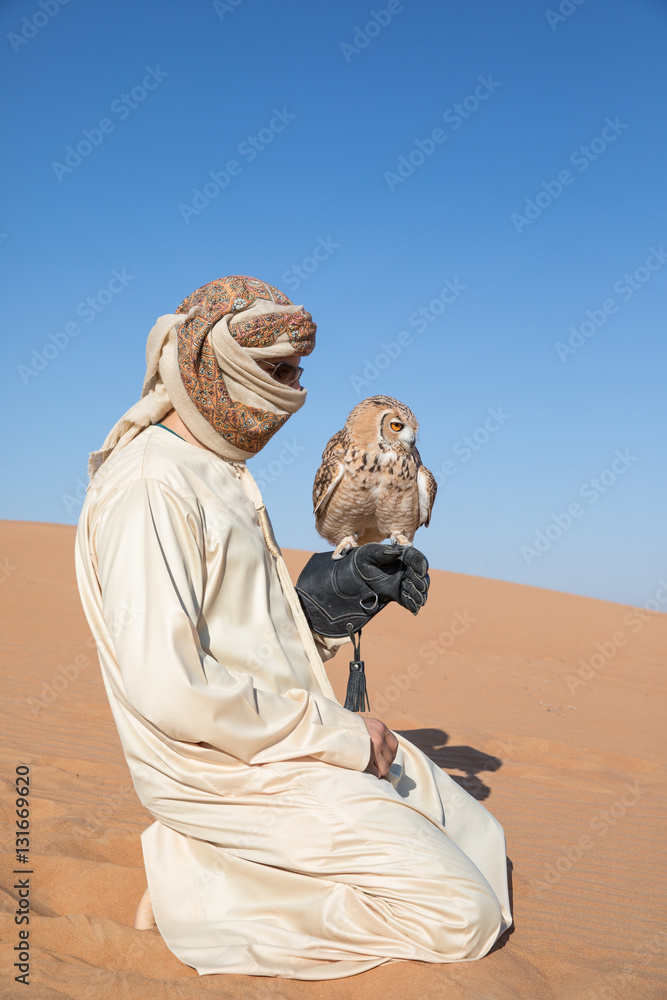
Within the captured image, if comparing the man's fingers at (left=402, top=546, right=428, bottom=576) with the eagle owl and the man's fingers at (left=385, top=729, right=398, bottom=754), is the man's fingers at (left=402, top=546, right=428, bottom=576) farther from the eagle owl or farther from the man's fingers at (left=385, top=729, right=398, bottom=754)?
the eagle owl

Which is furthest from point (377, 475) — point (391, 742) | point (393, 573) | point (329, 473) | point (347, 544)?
point (391, 742)

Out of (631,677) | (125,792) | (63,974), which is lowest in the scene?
(125,792)

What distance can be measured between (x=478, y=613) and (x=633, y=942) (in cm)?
1321

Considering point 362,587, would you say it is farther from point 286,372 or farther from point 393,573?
point 286,372

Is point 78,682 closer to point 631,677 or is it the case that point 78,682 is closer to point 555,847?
point 555,847

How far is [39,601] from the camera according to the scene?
1102cm

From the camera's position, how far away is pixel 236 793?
2.09 metres

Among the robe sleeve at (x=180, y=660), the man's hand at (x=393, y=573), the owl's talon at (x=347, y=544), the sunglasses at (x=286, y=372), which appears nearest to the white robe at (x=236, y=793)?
the robe sleeve at (x=180, y=660)

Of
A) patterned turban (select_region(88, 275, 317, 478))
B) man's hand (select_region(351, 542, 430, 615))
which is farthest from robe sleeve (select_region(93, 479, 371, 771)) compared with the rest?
man's hand (select_region(351, 542, 430, 615))

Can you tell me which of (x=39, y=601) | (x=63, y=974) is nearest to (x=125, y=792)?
(x=63, y=974)

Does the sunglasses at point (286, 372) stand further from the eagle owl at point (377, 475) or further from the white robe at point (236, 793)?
the eagle owl at point (377, 475)

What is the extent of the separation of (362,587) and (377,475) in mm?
1341

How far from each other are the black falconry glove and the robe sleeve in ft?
1.74

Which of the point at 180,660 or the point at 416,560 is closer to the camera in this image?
the point at 180,660
